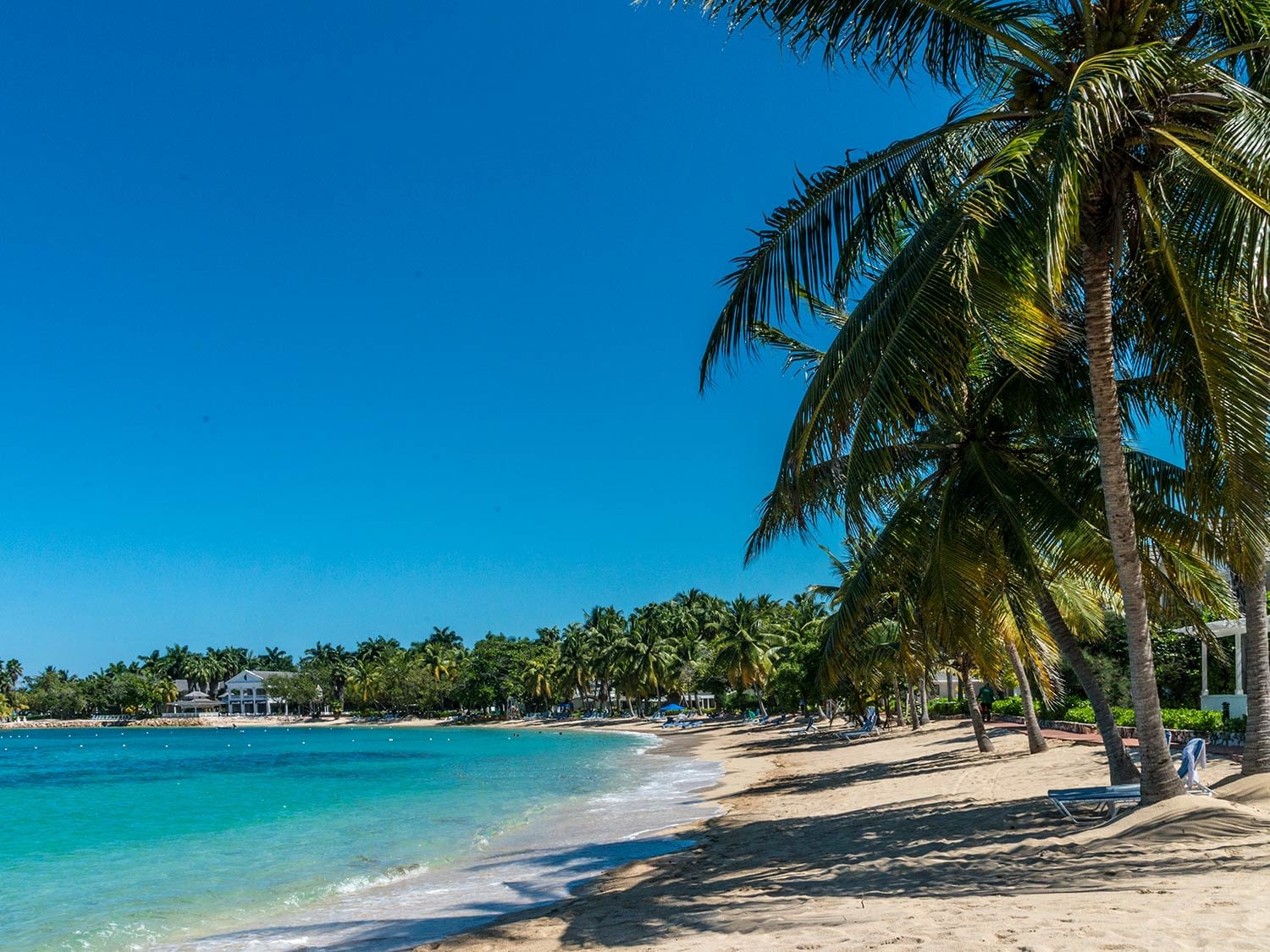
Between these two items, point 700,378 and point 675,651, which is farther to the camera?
point 675,651

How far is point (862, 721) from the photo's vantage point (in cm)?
3928

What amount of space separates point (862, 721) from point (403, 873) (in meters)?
28.2

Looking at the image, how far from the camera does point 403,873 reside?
1474 centimetres

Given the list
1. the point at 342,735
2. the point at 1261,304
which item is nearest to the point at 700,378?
the point at 1261,304

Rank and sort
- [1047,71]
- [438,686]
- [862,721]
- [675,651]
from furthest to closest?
[438,686], [675,651], [862,721], [1047,71]

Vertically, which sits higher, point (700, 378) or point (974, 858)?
point (700, 378)

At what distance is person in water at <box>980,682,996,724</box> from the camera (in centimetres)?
3669

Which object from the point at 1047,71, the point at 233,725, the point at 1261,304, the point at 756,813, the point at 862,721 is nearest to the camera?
the point at 1261,304

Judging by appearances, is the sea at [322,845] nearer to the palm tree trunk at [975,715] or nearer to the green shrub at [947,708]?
the palm tree trunk at [975,715]

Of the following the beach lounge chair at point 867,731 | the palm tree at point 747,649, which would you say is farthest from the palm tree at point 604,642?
the beach lounge chair at point 867,731

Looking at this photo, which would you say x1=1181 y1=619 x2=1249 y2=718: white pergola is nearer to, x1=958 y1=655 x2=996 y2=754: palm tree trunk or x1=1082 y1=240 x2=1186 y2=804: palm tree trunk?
x1=958 y1=655 x2=996 y2=754: palm tree trunk

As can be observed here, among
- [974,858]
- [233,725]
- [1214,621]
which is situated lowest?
[233,725]

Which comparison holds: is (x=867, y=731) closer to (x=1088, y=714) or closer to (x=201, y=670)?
(x=1088, y=714)

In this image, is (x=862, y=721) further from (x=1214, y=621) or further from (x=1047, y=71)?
(x=1047, y=71)
